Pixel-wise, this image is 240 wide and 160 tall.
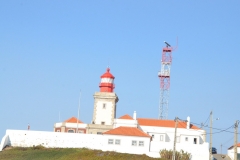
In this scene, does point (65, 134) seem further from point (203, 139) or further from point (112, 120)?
point (203, 139)

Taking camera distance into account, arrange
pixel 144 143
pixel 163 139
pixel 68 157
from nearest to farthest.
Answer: pixel 68 157, pixel 144 143, pixel 163 139

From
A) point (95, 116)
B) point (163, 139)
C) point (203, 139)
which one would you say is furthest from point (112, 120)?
point (203, 139)

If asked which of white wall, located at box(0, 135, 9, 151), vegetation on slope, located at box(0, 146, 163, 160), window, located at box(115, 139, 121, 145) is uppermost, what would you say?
window, located at box(115, 139, 121, 145)

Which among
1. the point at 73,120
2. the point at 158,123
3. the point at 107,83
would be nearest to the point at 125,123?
the point at 158,123

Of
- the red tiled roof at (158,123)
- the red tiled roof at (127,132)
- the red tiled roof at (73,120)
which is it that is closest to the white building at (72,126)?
the red tiled roof at (73,120)

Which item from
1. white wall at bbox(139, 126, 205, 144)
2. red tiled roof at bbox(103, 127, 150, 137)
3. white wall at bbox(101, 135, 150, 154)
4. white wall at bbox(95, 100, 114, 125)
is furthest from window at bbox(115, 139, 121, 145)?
white wall at bbox(95, 100, 114, 125)

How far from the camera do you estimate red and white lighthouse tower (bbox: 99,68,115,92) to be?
211 ft

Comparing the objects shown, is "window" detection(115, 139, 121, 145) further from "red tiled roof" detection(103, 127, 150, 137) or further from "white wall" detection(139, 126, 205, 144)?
"white wall" detection(139, 126, 205, 144)

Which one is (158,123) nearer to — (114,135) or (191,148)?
(191,148)

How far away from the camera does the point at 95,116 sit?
6203cm

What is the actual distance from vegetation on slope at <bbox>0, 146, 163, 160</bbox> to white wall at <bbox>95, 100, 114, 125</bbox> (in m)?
9.99

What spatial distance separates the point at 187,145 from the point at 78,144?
10854mm

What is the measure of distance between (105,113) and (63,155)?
1349 centimetres

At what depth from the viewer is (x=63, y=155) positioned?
4938 centimetres
